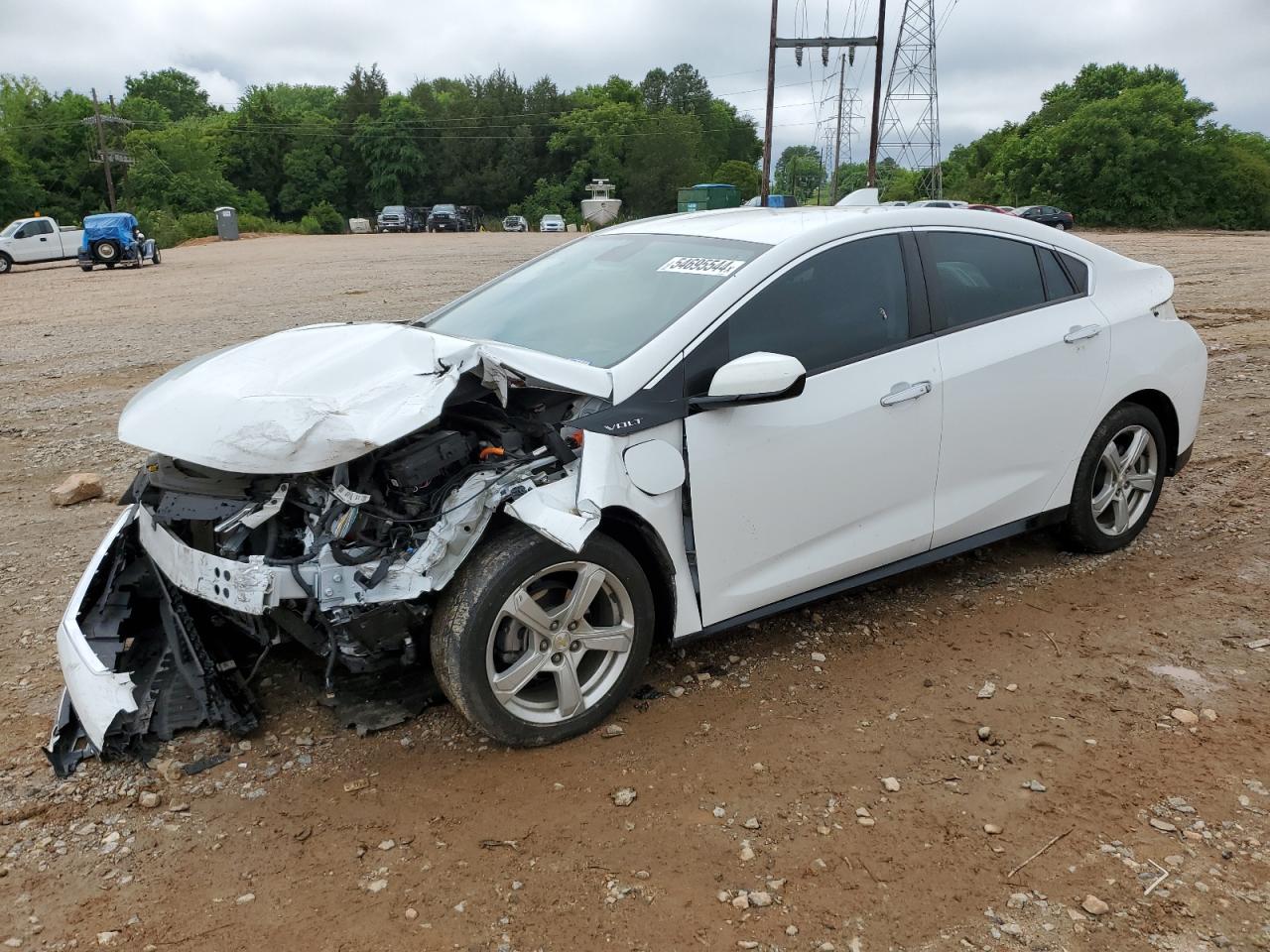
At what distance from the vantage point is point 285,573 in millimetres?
2891

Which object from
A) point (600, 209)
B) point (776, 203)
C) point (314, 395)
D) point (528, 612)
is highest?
Result: point (776, 203)

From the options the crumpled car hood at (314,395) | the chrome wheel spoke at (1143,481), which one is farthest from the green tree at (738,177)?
the crumpled car hood at (314,395)

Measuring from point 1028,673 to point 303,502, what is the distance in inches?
110

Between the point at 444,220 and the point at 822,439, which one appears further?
the point at 444,220

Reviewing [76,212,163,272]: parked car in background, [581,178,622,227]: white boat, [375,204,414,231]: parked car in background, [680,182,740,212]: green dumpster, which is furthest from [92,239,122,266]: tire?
[581,178,622,227]: white boat

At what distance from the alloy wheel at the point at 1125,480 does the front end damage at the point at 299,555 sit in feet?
9.20

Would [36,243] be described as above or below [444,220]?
below

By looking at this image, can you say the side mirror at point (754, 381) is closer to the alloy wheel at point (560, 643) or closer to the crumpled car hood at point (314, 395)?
the crumpled car hood at point (314, 395)

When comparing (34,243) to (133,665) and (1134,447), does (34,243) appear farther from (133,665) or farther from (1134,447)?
(1134,447)

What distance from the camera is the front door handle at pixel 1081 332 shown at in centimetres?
426

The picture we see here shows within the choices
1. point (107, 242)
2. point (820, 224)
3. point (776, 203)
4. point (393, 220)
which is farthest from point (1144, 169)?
point (820, 224)

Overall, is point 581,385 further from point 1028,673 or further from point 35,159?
point 35,159

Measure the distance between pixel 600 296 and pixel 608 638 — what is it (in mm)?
1396

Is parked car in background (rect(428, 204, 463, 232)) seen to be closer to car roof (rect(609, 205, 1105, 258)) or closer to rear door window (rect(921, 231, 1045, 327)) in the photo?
car roof (rect(609, 205, 1105, 258))
